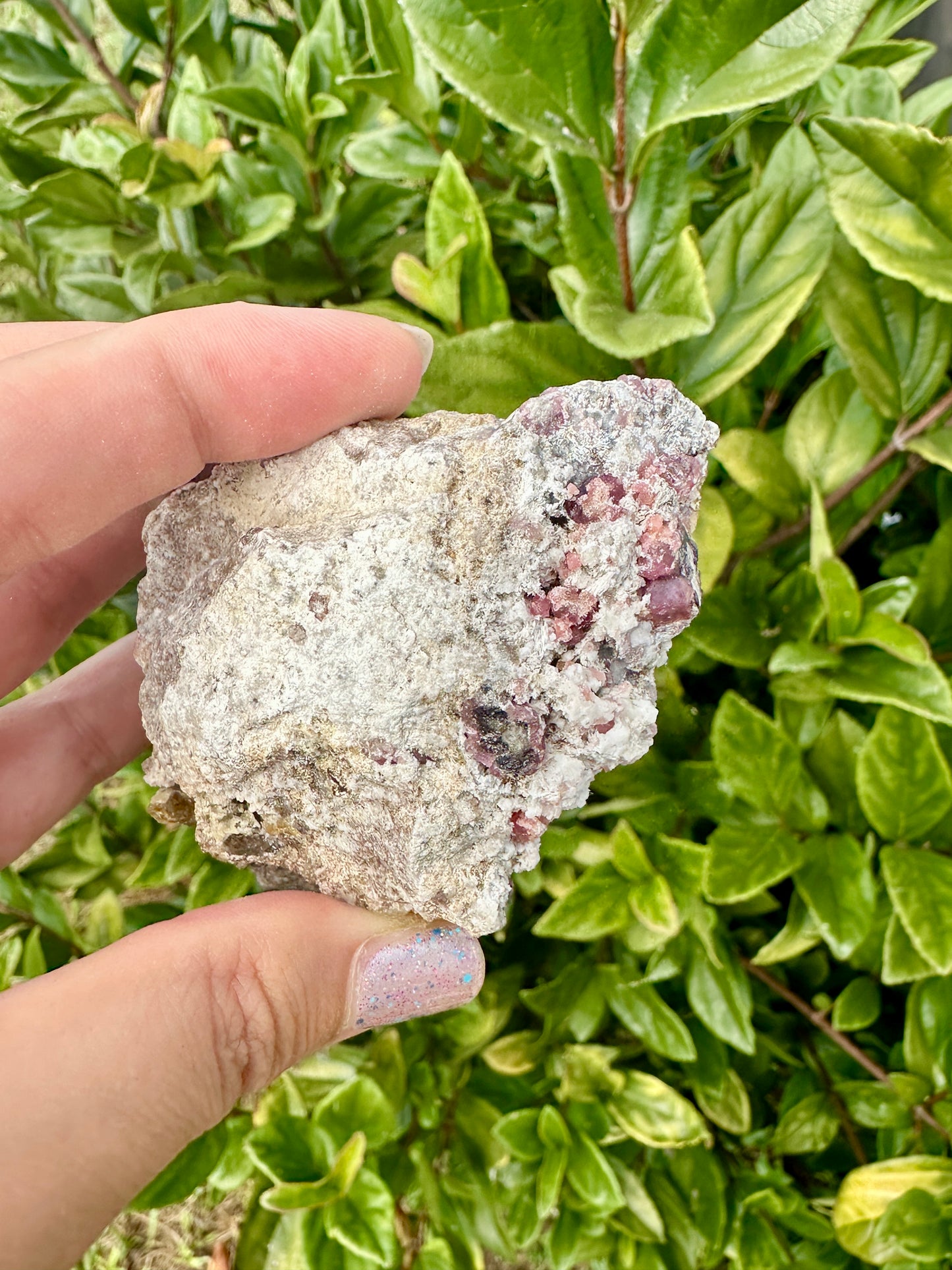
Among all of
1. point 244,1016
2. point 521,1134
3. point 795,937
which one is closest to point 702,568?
point 795,937

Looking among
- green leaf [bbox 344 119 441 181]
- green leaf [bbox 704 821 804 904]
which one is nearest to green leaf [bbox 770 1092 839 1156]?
green leaf [bbox 704 821 804 904]

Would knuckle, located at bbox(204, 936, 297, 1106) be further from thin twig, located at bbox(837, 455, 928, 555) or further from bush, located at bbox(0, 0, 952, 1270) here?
thin twig, located at bbox(837, 455, 928, 555)

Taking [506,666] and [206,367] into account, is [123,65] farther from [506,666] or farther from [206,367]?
[506,666]

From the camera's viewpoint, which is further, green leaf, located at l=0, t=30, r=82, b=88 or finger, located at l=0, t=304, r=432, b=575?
green leaf, located at l=0, t=30, r=82, b=88

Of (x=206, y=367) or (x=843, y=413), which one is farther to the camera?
(x=843, y=413)

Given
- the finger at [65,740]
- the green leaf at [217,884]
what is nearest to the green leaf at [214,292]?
the finger at [65,740]

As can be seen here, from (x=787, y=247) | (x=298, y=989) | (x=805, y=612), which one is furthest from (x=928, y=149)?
(x=298, y=989)
